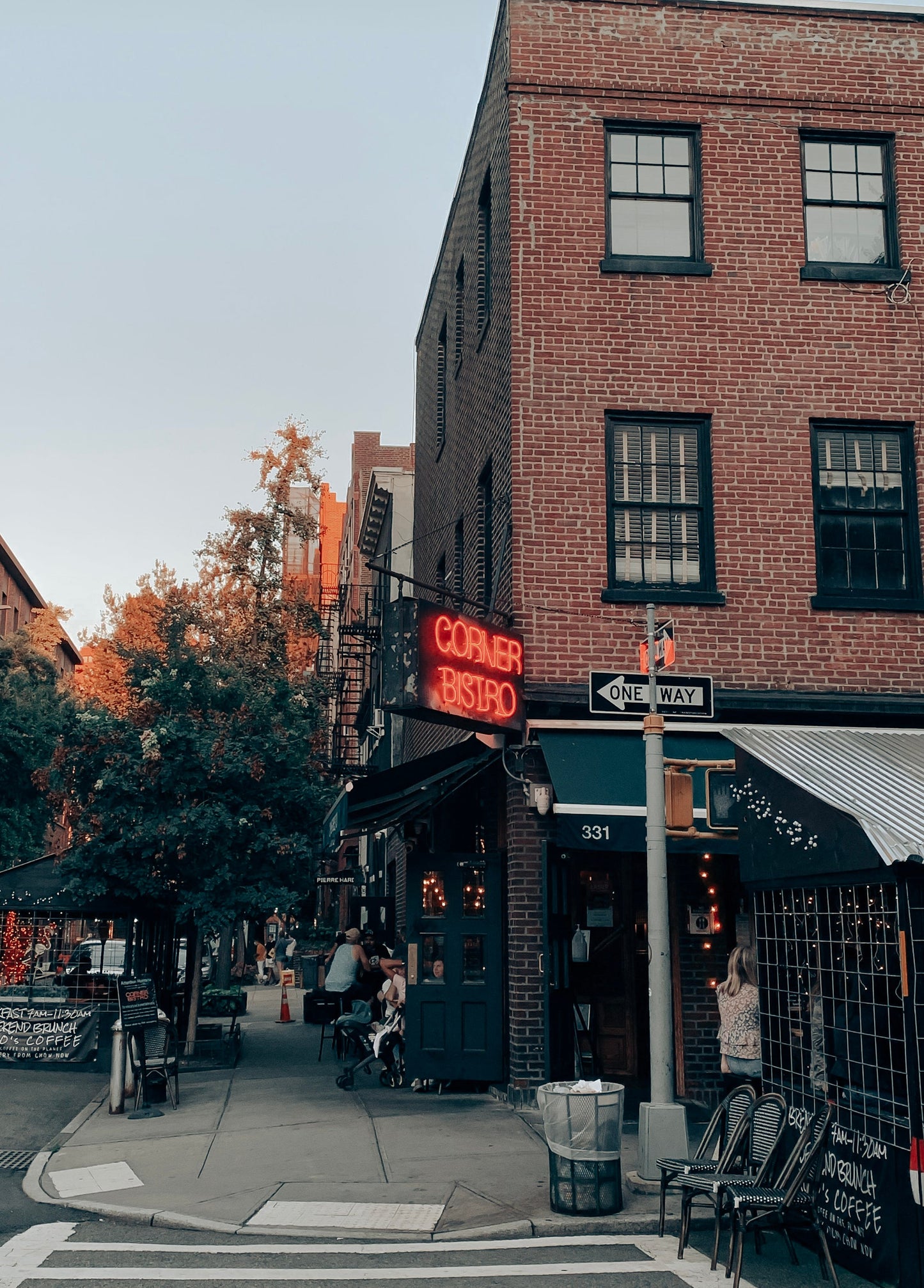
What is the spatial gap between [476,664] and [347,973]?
6.43 meters

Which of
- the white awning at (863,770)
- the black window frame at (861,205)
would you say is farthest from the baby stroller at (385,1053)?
the black window frame at (861,205)

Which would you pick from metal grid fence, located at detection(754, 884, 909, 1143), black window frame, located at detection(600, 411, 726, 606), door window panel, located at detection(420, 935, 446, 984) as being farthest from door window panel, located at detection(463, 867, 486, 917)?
metal grid fence, located at detection(754, 884, 909, 1143)

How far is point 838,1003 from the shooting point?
8820 mm

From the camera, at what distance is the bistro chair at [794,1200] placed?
24.2 ft

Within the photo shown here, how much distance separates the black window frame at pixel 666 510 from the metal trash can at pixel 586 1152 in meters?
6.38

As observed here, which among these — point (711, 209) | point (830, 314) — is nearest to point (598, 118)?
point (711, 209)

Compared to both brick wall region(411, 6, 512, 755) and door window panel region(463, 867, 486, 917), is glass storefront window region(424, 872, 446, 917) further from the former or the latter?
brick wall region(411, 6, 512, 755)

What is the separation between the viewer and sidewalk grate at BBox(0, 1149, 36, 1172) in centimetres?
1130

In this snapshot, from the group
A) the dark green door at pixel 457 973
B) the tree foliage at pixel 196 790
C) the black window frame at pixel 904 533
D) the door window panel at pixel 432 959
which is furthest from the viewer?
the tree foliage at pixel 196 790

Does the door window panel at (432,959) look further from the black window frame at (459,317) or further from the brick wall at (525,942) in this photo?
the black window frame at (459,317)

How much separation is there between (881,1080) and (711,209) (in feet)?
33.4

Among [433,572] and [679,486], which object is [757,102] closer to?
[679,486]

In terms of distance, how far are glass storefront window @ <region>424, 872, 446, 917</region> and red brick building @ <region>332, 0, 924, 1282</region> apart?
10 centimetres

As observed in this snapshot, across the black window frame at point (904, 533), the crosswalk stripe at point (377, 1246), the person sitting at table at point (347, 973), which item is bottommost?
the crosswalk stripe at point (377, 1246)
